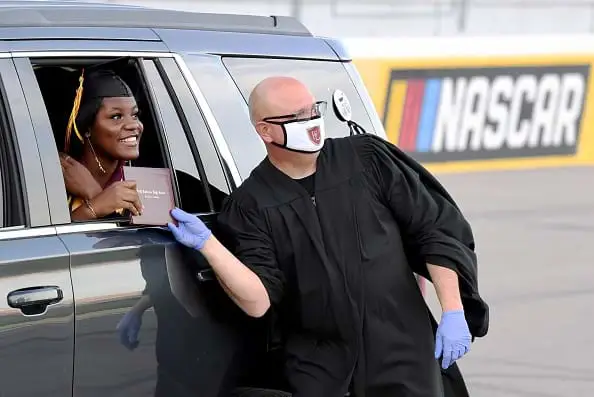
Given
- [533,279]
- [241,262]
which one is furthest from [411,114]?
[241,262]

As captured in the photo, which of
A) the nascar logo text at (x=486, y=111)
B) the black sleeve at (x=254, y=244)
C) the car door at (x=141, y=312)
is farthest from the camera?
the nascar logo text at (x=486, y=111)

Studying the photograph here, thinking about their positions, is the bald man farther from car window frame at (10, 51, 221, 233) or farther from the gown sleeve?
car window frame at (10, 51, 221, 233)

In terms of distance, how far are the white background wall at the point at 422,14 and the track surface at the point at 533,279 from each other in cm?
162

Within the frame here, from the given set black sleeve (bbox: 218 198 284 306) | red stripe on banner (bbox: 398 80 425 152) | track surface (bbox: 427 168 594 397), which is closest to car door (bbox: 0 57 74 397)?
black sleeve (bbox: 218 198 284 306)

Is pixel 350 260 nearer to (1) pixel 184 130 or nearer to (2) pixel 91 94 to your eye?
(1) pixel 184 130

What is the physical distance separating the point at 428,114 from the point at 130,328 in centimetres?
912

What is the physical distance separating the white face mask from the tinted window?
0.37 meters

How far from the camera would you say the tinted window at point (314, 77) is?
369 centimetres

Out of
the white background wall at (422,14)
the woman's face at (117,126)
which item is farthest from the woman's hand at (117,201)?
the white background wall at (422,14)

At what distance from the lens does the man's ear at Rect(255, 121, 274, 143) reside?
132 inches

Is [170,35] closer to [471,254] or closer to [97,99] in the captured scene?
[97,99]

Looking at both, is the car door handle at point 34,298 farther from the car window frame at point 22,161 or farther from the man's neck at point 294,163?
the man's neck at point 294,163

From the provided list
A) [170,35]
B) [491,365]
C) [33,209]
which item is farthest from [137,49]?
[491,365]

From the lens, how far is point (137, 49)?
3.48 metres
